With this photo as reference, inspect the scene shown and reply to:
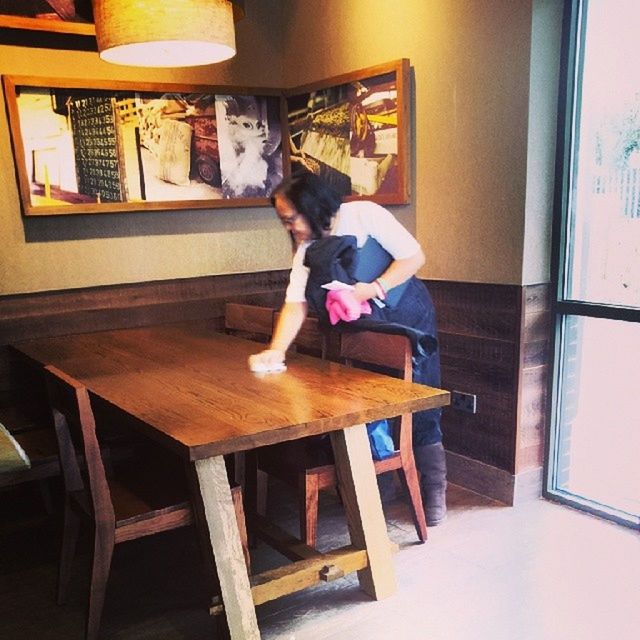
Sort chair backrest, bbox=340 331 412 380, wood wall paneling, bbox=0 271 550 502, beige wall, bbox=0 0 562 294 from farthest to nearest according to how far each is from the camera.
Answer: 1. wood wall paneling, bbox=0 271 550 502
2. beige wall, bbox=0 0 562 294
3. chair backrest, bbox=340 331 412 380

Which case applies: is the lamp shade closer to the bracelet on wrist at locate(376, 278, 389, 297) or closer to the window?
the bracelet on wrist at locate(376, 278, 389, 297)

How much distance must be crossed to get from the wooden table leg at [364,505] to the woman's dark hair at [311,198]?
0.77m

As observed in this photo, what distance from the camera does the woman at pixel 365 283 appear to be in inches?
93.4

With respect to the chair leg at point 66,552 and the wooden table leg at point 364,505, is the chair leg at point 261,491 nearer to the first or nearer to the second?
the wooden table leg at point 364,505

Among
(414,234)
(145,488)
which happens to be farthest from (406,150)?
(145,488)

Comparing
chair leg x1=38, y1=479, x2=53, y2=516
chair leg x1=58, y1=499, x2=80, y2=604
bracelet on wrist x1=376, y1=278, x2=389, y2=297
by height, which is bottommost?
chair leg x1=38, y1=479, x2=53, y2=516

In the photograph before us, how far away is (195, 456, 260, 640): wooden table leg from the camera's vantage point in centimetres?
179

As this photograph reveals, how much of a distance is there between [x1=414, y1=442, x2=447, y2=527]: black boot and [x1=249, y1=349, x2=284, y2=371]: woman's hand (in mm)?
702

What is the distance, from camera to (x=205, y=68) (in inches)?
135

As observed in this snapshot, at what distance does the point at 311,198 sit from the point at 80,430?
1.09 m

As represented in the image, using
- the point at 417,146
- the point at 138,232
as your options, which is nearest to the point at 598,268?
the point at 417,146

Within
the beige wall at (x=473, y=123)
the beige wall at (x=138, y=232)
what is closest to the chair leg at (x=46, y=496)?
the beige wall at (x=138, y=232)

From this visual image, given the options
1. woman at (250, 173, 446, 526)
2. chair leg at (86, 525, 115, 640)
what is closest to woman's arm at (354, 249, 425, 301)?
woman at (250, 173, 446, 526)

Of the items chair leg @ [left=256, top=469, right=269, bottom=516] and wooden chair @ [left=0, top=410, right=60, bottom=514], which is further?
chair leg @ [left=256, top=469, right=269, bottom=516]
